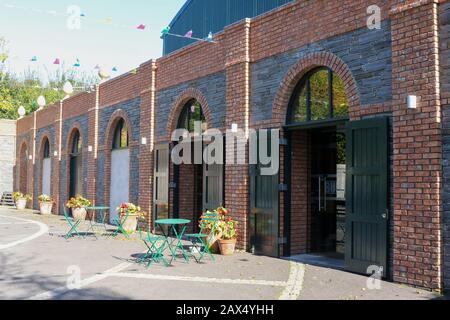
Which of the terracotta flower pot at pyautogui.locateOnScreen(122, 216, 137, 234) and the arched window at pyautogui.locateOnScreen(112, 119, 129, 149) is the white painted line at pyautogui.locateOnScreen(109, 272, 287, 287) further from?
the arched window at pyautogui.locateOnScreen(112, 119, 129, 149)

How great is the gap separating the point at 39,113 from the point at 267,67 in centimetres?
1691

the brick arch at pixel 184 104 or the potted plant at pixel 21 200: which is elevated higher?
the brick arch at pixel 184 104

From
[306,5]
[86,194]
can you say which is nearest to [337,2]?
[306,5]

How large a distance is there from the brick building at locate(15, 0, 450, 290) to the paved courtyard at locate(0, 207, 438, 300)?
0.68 meters

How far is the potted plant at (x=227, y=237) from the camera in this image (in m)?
9.20

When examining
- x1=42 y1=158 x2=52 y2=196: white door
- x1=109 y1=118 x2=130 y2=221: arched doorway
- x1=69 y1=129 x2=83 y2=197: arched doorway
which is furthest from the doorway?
x1=42 y1=158 x2=52 y2=196: white door

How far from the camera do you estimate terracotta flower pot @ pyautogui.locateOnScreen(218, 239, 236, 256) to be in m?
9.18

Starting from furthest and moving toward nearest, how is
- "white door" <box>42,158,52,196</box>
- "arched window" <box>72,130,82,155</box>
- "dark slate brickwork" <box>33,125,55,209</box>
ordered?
1. "white door" <box>42,158,52,196</box>
2. "dark slate brickwork" <box>33,125,55,209</box>
3. "arched window" <box>72,130,82,155</box>

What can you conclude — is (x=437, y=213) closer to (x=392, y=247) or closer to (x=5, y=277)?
(x=392, y=247)

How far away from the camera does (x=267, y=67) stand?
9297 millimetres

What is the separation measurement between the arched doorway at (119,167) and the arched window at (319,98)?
731 cm

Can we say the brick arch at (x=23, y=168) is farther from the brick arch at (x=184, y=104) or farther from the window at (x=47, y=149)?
the brick arch at (x=184, y=104)

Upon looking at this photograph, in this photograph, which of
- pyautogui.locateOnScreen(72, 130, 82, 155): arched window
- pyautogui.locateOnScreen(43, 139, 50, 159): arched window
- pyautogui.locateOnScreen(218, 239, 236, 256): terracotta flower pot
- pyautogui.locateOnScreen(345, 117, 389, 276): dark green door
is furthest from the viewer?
pyautogui.locateOnScreen(43, 139, 50, 159): arched window

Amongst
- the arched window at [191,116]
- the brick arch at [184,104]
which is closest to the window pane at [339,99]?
the brick arch at [184,104]
